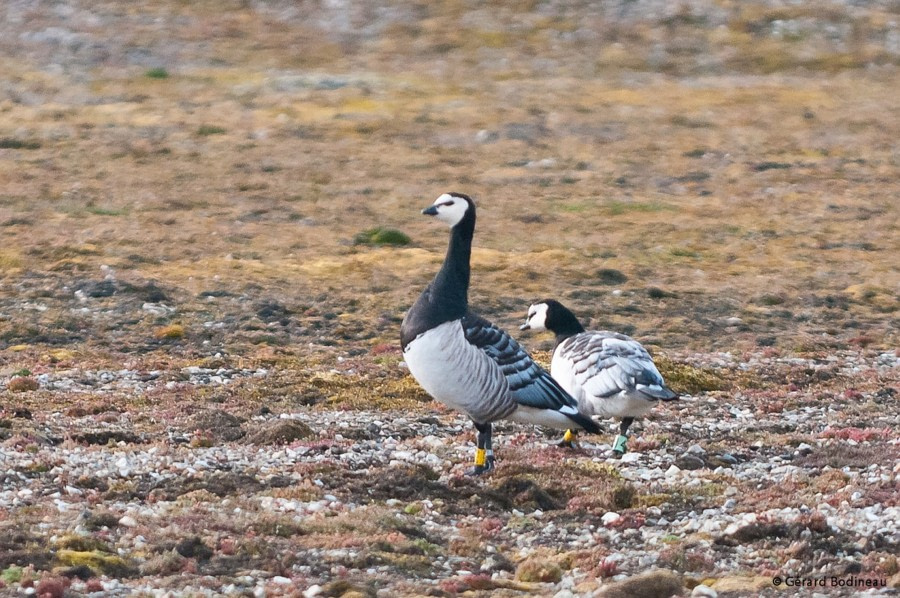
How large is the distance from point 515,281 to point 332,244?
4.97m

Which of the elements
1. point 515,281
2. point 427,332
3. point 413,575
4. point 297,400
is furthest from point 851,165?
point 413,575

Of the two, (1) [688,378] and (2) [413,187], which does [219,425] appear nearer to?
(1) [688,378]

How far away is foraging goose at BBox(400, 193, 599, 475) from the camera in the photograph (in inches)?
601

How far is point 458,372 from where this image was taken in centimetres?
1522

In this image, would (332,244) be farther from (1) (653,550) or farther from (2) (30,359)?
(1) (653,550)

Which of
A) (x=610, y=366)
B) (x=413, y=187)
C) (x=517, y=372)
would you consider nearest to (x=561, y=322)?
(x=610, y=366)

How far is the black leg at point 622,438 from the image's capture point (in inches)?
668

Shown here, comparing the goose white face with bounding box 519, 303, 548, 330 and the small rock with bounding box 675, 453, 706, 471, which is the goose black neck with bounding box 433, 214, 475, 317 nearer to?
the goose white face with bounding box 519, 303, 548, 330

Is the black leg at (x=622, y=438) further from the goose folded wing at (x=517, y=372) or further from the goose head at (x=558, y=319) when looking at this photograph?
the goose head at (x=558, y=319)

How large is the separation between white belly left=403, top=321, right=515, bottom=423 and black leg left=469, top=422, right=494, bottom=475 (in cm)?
32

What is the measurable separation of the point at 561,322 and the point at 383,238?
46.6 feet

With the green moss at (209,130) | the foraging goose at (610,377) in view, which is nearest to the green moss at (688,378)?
the foraging goose at (610,377)

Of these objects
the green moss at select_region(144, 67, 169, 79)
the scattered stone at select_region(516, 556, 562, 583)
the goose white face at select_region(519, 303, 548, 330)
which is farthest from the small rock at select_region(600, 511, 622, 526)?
the green moss at select_region(144, 67, 169, 79)

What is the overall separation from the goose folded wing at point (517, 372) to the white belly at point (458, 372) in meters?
0.10
